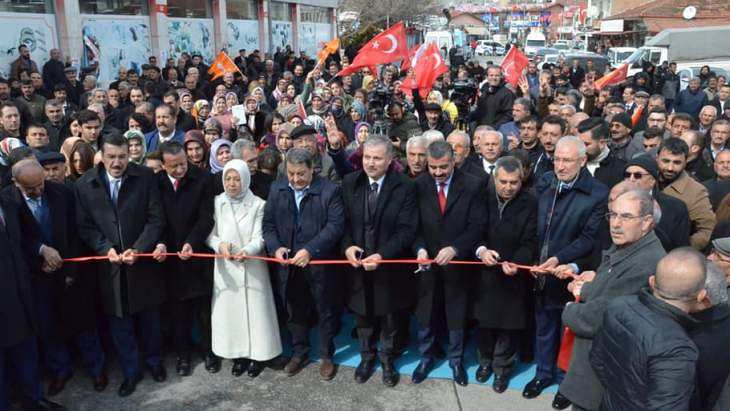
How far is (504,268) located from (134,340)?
290 centimetres

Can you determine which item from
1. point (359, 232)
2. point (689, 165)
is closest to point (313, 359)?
point (359, 232)

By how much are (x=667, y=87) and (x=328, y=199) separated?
1387cm

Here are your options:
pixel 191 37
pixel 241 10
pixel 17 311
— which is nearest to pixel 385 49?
pixel 17 311

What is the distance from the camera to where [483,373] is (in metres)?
4.83

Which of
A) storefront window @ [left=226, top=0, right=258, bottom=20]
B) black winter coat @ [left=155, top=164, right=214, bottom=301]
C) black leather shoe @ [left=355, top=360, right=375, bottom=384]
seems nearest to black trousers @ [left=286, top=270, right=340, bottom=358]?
black leather shoe @ [left=355, top=360, right=375, bottom=384]

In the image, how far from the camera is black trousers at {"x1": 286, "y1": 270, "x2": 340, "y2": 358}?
4.88 m

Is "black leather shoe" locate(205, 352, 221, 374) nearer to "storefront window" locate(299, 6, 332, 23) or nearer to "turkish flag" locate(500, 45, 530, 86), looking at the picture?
"turkish flag" locate(500, 45, 530, 86)

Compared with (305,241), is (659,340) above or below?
above

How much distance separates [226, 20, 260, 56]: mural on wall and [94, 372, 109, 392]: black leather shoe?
19960mm

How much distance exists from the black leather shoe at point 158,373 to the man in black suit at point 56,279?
1.16 ft

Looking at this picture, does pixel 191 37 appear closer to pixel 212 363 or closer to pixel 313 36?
pixel 313 36

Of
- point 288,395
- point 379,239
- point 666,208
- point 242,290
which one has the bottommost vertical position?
point 288,395

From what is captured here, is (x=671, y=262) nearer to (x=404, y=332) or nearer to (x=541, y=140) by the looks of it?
(x=404, y=332)

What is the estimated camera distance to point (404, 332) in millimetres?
5309
